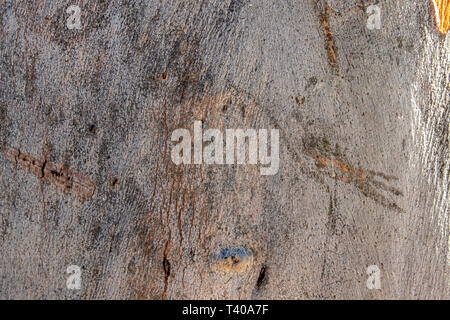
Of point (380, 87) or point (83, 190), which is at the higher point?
point (380, 87)

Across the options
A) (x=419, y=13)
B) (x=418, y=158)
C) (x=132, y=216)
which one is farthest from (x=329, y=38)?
(x=132, y=216)

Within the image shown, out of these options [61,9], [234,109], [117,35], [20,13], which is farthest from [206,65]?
[20,13]

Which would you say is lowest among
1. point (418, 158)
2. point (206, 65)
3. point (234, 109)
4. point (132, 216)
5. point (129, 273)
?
point (129, 273)

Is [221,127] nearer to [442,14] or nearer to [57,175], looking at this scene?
[57,175]

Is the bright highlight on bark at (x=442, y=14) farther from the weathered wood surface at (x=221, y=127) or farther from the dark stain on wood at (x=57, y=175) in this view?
the dark stain on wood at (x=57, y=175)

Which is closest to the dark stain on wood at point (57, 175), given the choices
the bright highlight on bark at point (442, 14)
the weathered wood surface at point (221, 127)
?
the weathered wood surface at point (221, 127)

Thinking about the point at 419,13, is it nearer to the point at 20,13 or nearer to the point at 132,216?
the point at 132,216
